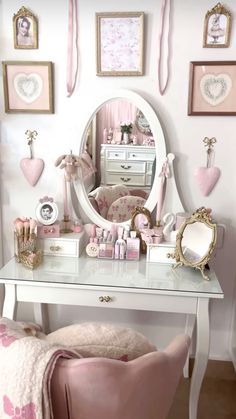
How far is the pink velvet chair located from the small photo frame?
1.00 meters

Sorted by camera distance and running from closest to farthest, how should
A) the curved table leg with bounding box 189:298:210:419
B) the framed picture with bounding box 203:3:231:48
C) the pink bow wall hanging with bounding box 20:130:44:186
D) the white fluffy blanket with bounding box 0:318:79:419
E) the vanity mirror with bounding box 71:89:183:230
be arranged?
the white fluffy blanket with bounding box 0:318:79:419
the curved table leg with bounding box 189:298:210:419
the framed picture with bounding box 203:3:231:48
the vanity mirror with bounding box 71:89:183:230
the pink bow wall hanging with bounding box 20:130:44:186

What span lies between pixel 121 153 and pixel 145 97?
0.95ft

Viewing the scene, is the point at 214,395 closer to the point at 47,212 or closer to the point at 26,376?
the point at 47,212

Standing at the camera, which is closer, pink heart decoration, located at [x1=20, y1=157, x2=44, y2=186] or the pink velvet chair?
the pink velvet chair

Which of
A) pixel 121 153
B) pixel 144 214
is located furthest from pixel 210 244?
pixel 121 153

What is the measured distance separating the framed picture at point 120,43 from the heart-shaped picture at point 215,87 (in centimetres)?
30

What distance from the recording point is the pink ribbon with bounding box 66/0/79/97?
1.78 m

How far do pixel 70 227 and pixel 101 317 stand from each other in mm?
586

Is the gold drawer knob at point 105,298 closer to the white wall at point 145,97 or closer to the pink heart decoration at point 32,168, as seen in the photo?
the white wall at point 145,97

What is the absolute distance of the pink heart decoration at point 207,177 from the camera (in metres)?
1.86

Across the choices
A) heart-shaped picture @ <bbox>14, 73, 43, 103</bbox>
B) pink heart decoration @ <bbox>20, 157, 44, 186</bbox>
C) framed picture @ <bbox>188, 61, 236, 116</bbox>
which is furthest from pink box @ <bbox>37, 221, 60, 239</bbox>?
framed picture @ <bbox>188, 61, 236, 116</bbox>

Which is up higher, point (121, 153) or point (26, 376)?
point (121, 153)

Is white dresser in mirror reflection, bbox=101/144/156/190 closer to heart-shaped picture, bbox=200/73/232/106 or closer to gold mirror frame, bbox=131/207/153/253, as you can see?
gold mirror frame, bbox=131/207/153/253

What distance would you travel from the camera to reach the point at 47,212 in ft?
6.05
